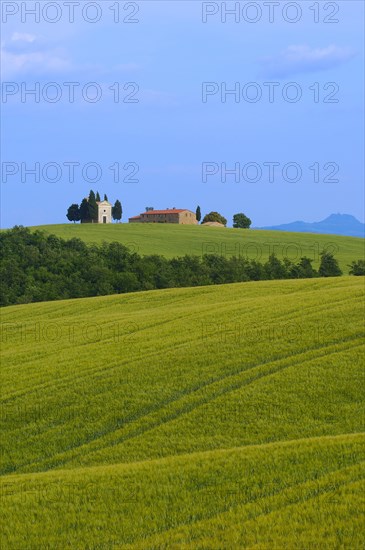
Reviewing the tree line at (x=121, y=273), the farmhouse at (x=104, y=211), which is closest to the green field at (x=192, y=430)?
the tree line at (x=121, y=273)

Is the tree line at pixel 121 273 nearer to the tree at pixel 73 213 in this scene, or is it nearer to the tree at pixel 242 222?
the tree at pixel 73 213

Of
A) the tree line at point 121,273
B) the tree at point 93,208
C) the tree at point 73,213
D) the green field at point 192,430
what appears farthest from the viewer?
the tree at point 73,213

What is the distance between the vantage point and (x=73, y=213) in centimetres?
15700

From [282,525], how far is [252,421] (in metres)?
7.30

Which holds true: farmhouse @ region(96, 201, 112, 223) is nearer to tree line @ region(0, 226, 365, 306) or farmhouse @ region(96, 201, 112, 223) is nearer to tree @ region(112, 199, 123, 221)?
tree @ region(112, 199, 123, 221)

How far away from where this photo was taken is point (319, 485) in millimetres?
10367

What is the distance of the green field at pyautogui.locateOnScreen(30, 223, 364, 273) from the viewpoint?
9931cm

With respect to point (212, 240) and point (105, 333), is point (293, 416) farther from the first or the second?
point (212, 240)

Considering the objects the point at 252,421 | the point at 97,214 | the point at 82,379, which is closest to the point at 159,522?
the point at 252,421

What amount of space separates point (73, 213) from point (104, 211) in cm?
719

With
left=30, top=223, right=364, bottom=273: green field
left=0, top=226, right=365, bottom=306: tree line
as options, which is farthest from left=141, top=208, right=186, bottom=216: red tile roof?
left=0, top=226, right=365, bottom=306: tree line

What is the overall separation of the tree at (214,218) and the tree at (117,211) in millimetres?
21765

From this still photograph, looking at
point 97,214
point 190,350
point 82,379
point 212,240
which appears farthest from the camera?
point 97,214

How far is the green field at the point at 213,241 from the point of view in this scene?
99.3 m
